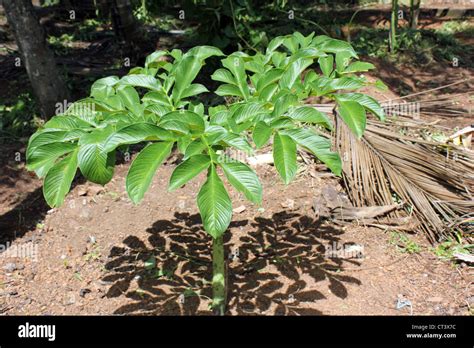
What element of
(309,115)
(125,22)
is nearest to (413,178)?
(309,115)

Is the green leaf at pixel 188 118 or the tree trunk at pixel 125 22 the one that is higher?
the green leaf at pixel 188 118

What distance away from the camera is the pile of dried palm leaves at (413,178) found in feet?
9.84

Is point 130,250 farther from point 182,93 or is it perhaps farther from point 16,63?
point 16,63

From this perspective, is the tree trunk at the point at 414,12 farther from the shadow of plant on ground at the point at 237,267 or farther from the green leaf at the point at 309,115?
the green leaf at the point at 309,115

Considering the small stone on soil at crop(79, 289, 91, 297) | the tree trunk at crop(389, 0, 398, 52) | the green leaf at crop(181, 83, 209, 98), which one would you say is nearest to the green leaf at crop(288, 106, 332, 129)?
the green leaf at crop(181, 83, 209, 98)

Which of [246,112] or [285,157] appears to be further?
[246,112]

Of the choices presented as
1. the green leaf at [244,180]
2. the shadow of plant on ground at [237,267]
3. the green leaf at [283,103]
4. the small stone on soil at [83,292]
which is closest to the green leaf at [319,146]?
the green leaf at [283,103]

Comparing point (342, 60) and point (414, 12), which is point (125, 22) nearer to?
point (414, 12)

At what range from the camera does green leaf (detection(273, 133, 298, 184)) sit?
63.8 inches

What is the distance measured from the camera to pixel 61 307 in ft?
Result: 8.96

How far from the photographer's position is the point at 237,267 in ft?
9.23

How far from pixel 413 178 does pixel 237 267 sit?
4.07 ft

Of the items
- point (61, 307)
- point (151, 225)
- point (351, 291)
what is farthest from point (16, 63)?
point (351, 291)

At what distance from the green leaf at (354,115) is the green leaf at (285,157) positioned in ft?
0.89
